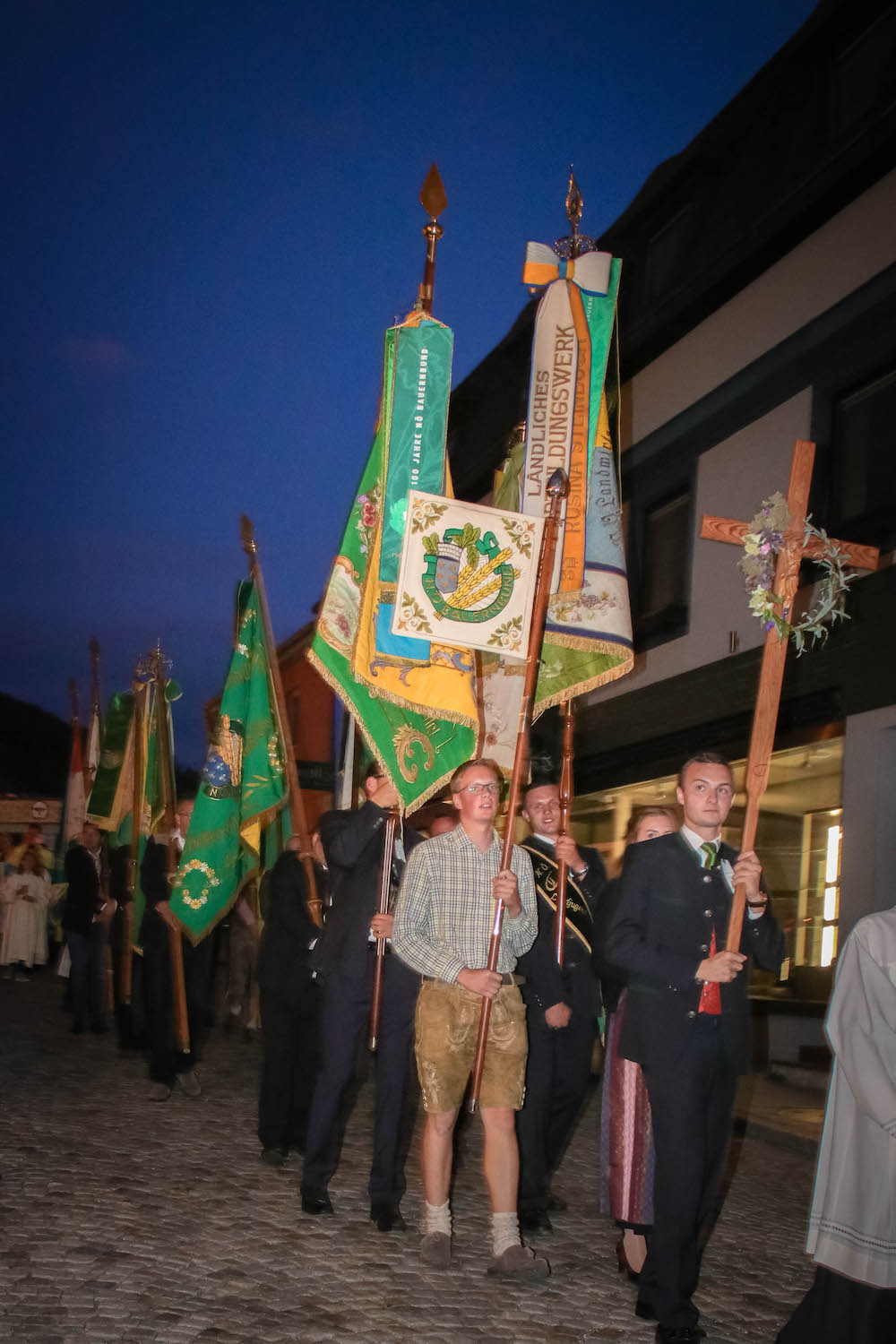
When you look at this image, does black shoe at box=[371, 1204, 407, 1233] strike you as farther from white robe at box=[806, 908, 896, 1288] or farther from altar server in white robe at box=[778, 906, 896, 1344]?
white robe at box=[806, 908, 896, 1288]

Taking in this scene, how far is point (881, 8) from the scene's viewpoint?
11367mm

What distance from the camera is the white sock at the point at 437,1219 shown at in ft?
18.3

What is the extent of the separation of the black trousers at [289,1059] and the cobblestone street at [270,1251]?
254 millimetres

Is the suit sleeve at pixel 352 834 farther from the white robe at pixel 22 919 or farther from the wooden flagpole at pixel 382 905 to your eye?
the white robe at pixel 22 919

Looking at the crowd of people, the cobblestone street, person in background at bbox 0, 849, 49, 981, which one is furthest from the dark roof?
person in background at bbox 0, 849, 49, 981

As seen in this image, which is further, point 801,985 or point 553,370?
point 801,985

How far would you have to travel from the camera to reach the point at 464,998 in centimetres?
559

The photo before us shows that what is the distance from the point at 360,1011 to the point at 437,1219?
130cm

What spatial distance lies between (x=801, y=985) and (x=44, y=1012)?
8562 mm

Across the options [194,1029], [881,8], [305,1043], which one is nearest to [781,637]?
[305,1043]

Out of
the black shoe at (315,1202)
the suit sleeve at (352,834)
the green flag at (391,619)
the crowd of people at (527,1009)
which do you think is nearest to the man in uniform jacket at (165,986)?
the crowd of people at (527,1009)

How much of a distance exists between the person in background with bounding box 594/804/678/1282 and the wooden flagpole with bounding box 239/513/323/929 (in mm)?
2296

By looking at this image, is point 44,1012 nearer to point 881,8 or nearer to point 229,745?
point 229,745

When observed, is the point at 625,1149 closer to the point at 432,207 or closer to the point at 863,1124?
the point at 863,1124
